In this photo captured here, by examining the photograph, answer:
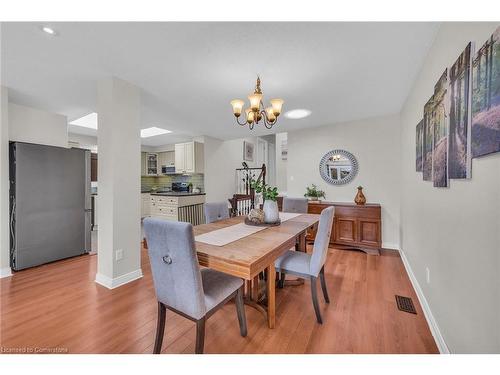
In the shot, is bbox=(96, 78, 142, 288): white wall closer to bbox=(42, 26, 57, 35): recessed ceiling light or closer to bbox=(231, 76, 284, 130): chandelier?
bbox=(42, 26, 57, 35): recessed ceiling light

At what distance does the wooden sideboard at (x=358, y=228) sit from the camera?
11.6ft

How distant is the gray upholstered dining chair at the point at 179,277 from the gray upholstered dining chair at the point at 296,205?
6.68ft

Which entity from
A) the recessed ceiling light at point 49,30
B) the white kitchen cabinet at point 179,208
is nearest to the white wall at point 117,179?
the recessed ceiling light at point 49,30

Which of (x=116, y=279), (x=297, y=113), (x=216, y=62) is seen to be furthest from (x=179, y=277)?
(x=297, y=113)

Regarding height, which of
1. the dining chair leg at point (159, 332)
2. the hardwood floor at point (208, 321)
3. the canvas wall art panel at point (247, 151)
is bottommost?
the hardwood floor at point (208, 321)

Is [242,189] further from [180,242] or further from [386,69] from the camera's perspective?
[180,242]

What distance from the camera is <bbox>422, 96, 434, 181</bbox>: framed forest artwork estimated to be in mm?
1757

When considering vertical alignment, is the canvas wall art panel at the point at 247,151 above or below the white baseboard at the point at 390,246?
above

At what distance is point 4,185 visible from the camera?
103 inches

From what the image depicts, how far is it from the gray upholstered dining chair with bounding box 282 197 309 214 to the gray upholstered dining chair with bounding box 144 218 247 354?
2.04 m

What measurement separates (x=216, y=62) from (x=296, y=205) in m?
2.19

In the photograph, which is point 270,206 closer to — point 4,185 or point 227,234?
point 227,234

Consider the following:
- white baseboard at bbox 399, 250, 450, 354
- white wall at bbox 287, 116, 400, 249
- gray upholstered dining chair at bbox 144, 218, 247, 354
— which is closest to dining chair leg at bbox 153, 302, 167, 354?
gray upholstered dining chair at bbox 144, 218, 247, 354

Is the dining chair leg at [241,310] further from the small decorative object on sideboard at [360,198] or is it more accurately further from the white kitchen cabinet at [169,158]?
the white kitchen cabinet at [169,158]
